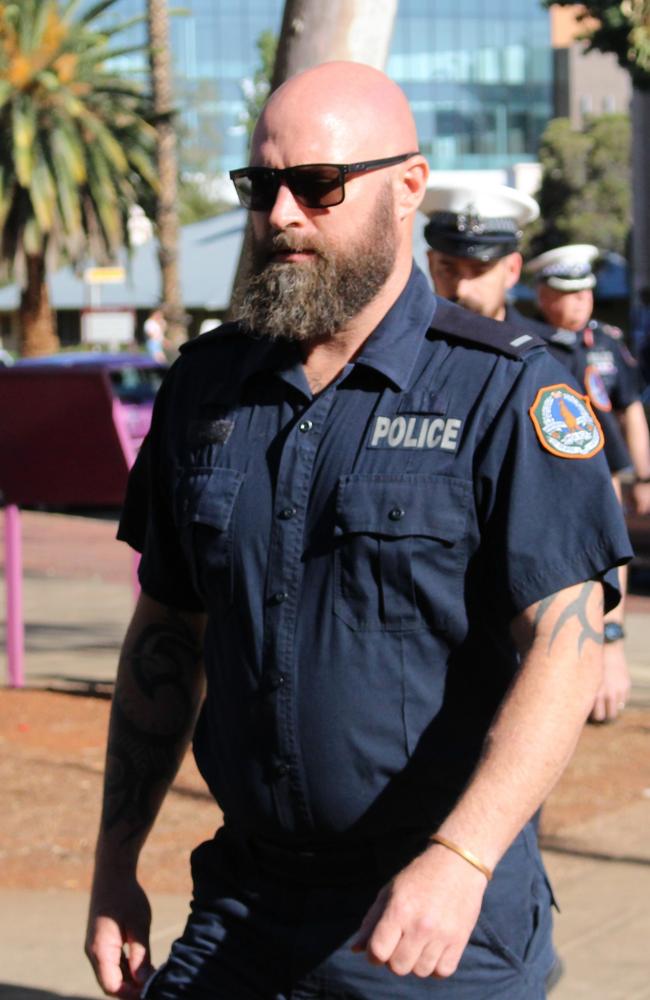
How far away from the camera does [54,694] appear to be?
836cm

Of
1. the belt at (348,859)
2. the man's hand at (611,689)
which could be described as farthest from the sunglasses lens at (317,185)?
the man's hand at (611,689)

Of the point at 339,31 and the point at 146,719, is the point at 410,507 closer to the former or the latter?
the point at 146,719

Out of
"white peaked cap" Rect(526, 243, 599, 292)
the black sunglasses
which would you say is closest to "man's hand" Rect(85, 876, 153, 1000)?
the black sunglasses

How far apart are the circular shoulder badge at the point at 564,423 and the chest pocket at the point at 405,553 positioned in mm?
136

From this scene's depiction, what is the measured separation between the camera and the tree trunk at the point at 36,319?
29.0 metres

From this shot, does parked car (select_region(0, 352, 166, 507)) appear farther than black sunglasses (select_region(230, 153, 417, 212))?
Yes

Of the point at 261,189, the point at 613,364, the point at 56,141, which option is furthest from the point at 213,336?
the point at 56,141

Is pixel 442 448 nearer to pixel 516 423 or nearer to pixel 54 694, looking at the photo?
pixel 516 423

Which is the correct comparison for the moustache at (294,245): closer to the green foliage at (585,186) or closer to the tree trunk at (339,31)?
the tree trunk at (339,31)

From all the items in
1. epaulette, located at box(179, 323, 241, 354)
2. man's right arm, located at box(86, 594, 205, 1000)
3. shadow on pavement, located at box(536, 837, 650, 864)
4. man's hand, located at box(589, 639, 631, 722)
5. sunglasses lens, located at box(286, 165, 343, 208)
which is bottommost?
shadow on pavement, located at box(536, 837, 650, 864)

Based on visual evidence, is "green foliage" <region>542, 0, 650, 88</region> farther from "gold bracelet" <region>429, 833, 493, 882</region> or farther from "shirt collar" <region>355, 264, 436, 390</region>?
"gold bracelet" <region>429, 833, 493, 882</region>

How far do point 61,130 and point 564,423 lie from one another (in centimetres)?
2945

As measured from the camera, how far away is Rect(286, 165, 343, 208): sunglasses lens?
8.27 ft

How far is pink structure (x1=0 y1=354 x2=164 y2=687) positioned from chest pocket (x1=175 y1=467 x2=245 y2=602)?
564 centimetres
